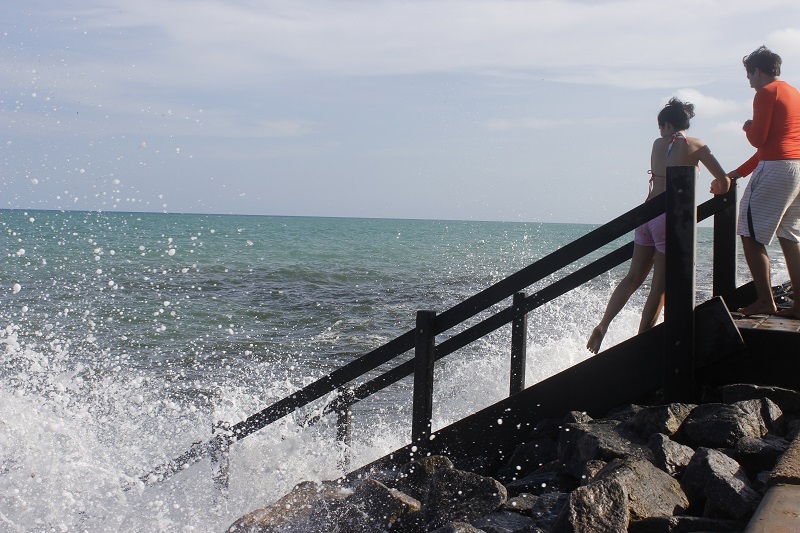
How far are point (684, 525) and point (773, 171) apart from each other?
280 centimetres

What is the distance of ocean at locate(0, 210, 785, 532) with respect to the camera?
631 centimetres

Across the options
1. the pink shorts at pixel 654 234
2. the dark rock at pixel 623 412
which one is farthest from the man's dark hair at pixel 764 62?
the dark rock at pixel 623 412

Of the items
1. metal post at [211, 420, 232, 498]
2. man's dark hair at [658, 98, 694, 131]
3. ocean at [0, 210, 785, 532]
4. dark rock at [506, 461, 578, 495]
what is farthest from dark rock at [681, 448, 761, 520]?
ocean at [0, 210, 785, 532]

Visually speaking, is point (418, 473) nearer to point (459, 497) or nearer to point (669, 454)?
point (459, 497)

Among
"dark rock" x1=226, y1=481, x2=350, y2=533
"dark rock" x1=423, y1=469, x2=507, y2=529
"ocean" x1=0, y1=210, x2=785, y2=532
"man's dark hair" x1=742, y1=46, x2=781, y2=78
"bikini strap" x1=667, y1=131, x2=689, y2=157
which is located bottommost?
"ocean" x1=0, y1=210, x2=785, y2=532

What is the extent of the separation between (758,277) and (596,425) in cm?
174

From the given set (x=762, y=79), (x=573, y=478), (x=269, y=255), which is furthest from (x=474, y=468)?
(x=269, y=255)

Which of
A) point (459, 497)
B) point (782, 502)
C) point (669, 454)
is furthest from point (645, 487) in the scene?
point (459, 497)

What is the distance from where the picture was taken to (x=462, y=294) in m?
22.0

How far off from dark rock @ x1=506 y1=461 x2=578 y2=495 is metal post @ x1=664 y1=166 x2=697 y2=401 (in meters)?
0.83

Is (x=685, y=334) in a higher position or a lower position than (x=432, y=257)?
higher

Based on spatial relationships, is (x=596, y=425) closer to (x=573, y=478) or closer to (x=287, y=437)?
(x=573, y=478)

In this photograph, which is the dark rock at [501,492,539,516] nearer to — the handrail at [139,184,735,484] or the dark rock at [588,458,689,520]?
the dark rock at [588,458,689,520]

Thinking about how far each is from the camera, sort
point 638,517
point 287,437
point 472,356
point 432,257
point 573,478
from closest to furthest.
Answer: point 638,517, point 573,478, point 287,437, point 472,356, point 432,257
